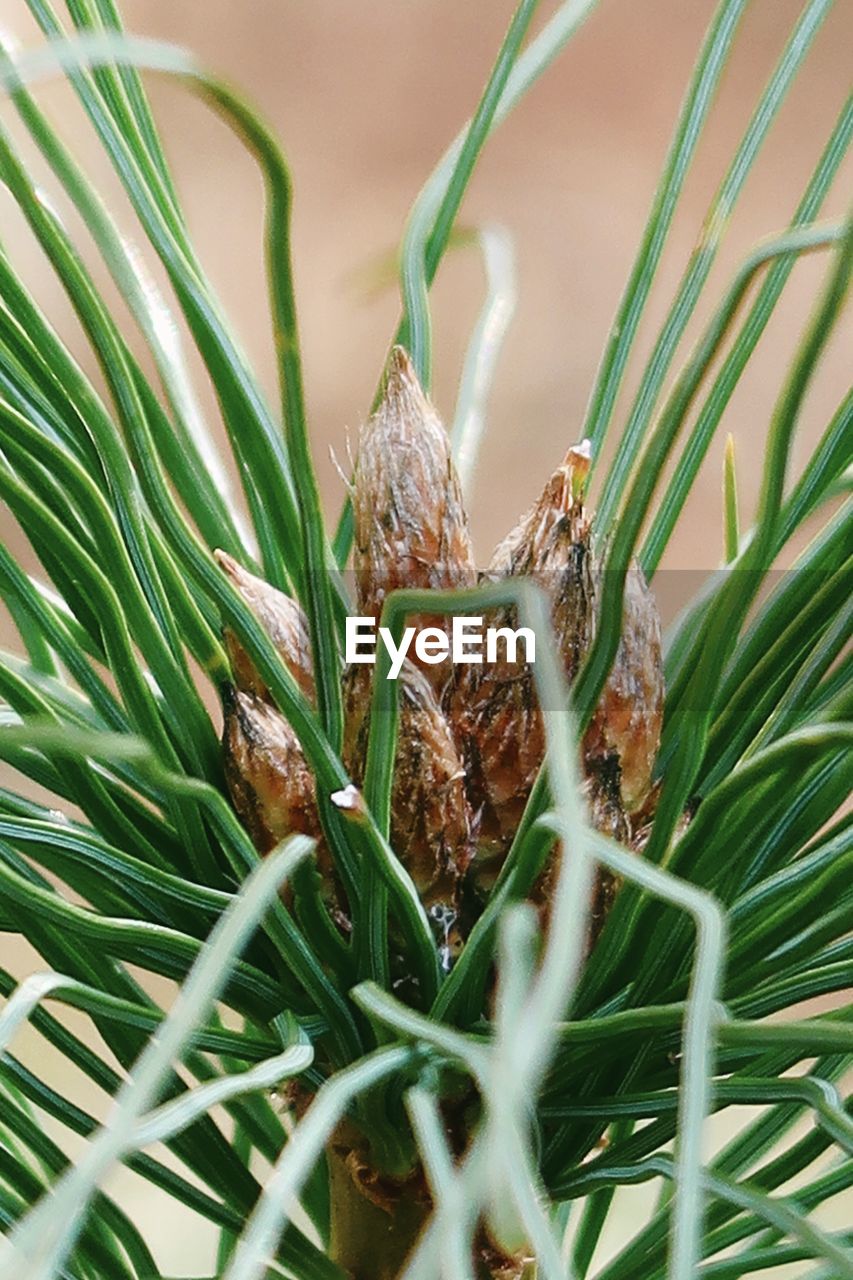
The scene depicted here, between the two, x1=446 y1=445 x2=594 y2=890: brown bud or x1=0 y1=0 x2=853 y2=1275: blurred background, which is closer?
x1=446 y1=445 x2=594 y2=890: brown bud

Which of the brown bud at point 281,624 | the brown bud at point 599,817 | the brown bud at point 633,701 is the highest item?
the brown bud at point 281,624

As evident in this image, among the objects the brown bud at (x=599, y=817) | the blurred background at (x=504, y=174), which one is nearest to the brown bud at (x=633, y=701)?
the brown bud at (x=599, y=817)

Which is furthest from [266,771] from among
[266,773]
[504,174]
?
[504,174]

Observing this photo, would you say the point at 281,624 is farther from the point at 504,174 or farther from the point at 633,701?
the point at 504,174

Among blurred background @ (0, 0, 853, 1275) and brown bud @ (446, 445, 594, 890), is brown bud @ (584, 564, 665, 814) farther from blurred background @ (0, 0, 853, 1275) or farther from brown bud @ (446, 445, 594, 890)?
blurred background @ (0, 0, 853, 1275)

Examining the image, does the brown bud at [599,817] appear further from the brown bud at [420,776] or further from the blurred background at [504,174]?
the blurred background at [504,174]

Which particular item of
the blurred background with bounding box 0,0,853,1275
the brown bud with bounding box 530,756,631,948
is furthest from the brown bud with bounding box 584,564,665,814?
the blurred background with bounding box 0,0,853,1275
